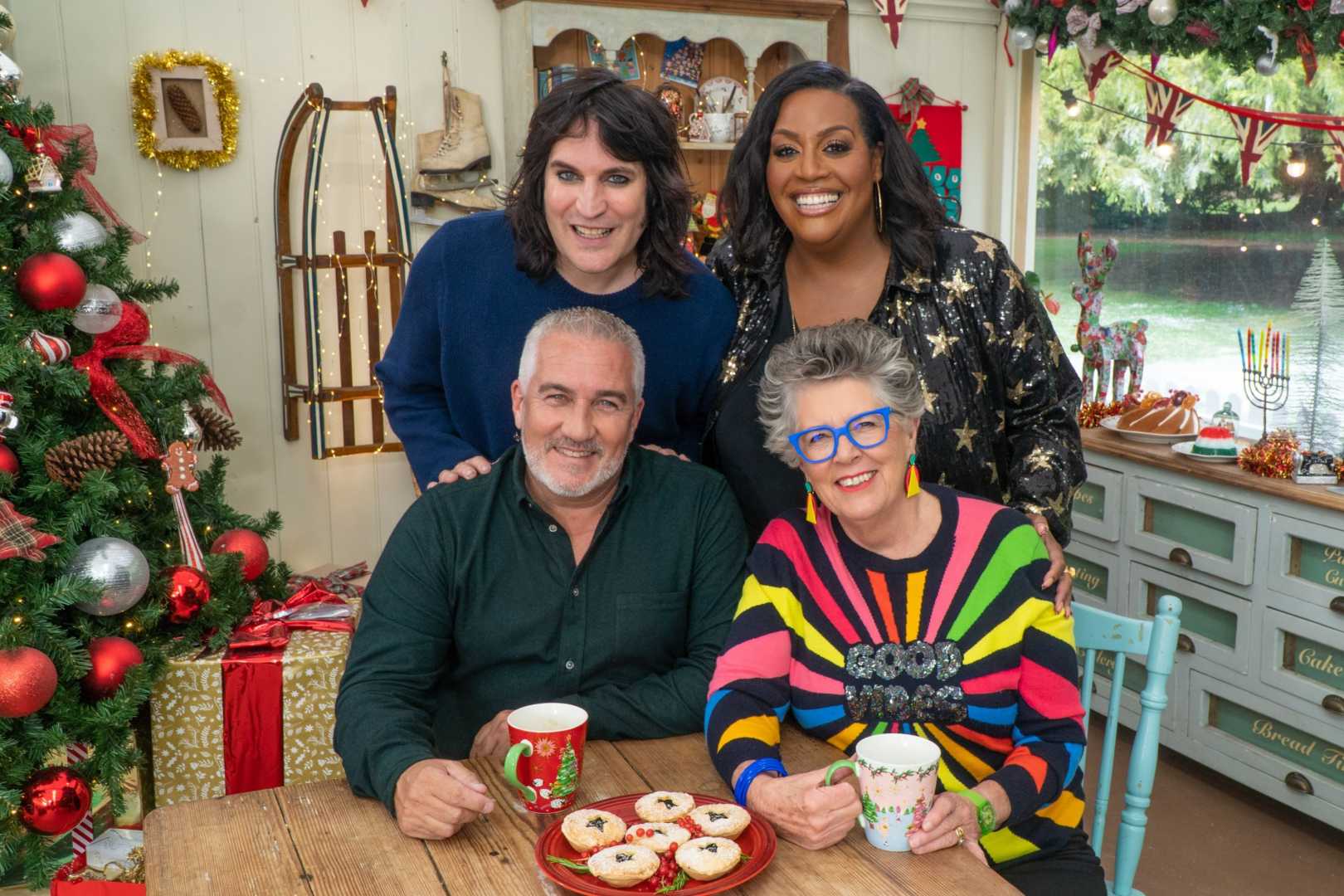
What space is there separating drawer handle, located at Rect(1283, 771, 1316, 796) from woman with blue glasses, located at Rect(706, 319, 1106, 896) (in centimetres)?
180

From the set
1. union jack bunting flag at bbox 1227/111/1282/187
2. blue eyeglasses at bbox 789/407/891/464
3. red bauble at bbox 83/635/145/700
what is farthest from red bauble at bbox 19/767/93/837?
union jack bunting flag at bbox 1227/111/1282/187

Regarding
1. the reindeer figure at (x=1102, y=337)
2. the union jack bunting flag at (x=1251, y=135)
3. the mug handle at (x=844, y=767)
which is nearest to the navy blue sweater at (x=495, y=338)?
the mug handle at (x=844, y=767)

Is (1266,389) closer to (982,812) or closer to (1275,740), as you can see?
(1275,740)

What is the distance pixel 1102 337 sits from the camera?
3.87 metres

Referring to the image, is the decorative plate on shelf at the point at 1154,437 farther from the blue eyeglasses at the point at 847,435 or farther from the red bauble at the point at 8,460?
the red bauble at the point at 8,460

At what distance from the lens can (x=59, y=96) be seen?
10.8 ft

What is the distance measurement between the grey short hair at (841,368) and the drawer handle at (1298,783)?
6.86 feet

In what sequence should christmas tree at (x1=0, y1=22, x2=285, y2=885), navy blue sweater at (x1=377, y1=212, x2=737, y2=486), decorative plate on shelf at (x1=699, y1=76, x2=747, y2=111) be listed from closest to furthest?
navy blue sweater at (x1=377, y1=212, x2=737, y2=486) < christmas tree at (x1=0, y1=22, x2=285, y2=885) < decorative plate on shelf at (x1=699, y1=76, x2=747, y2=111)

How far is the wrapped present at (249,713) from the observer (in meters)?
2.67

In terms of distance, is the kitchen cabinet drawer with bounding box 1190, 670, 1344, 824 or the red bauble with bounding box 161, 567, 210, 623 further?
the kitchen cabinet drawer with bounding box 1190, 670, 1344, 824

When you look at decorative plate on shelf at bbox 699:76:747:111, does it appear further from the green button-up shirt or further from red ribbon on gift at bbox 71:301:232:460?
the green button-up shirt

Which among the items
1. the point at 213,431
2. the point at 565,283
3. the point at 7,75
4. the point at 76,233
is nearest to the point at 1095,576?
the point at 565,283

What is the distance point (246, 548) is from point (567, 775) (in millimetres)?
1761

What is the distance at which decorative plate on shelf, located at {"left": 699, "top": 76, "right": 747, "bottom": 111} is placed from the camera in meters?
4.05
